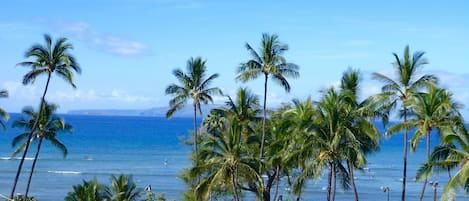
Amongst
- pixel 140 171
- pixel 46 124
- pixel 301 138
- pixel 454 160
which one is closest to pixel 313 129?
pixel 301 138

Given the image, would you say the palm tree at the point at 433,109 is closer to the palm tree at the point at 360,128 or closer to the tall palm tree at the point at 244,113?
the palm tree at the point at 360,128

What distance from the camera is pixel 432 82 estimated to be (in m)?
34.6

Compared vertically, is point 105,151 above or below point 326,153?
above

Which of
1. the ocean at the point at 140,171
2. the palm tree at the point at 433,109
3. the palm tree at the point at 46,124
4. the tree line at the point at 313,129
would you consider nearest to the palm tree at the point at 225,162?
the tree line at the point at 313,129

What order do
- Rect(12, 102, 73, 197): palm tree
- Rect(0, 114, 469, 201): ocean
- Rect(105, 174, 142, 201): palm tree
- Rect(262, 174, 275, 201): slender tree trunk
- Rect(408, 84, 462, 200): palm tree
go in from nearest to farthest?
Rect(105, 174, 142, 201): palm tree, Rect(408, 84, 462, 200): palm tree, Rect(262, 174, 275, 201): slender tree trunk, Rect(12, 102, 73, 197): palm tree, Rect(0, 114, 469, 201): ocean

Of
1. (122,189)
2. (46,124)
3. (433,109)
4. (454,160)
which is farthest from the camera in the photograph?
(46,124)

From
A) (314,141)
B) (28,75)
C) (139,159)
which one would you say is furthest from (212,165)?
(139,159)

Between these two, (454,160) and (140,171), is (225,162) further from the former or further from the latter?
(140,171)

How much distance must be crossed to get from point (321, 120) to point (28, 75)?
15073mm

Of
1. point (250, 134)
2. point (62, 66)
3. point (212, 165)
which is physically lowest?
point (212, 165)

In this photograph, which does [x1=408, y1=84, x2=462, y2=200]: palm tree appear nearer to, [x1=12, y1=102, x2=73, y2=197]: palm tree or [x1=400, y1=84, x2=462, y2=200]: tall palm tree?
[x1=400, y1=84, x2=462, y2=200]: tall palm tree

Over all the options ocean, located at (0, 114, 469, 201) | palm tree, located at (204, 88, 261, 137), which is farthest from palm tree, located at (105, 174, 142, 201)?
ocean, located at (0, 114, 469, 201)

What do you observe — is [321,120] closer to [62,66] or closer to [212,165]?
[212,165]

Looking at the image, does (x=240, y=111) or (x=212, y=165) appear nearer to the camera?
(x=212, y=165)
